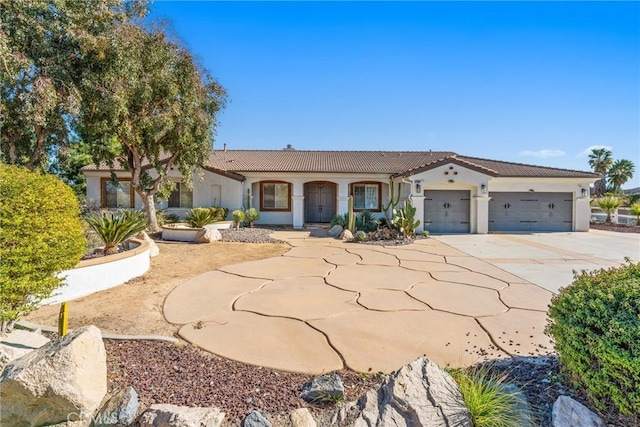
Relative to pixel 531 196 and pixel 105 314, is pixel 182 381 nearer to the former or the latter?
pixel 105 314

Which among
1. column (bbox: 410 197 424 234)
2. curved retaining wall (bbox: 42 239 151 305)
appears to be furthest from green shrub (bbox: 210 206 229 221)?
column (bbox: 410 197 424 234)

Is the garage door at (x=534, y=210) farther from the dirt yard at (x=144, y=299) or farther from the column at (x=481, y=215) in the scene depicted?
the dirt yard at (x=144, y=299)

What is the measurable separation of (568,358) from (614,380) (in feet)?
1.27

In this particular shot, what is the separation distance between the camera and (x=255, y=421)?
284cm

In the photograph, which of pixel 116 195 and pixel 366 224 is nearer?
pixel 366 224

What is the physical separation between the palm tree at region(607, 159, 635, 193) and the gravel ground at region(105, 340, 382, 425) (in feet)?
166

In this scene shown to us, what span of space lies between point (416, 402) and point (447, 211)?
668 inches

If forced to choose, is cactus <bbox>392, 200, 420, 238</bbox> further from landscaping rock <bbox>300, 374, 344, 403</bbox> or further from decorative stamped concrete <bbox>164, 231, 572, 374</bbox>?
landscaping rock <bbox>300, 374, 344, 403</bbox>

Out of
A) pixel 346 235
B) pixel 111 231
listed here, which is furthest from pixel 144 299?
pixel 346 235

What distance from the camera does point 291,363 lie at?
3.93 m

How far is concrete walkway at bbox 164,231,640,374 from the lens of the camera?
167 inches

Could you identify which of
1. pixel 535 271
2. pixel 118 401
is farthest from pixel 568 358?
pixel 535 271

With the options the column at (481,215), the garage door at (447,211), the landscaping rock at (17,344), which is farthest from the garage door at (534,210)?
the landscaping rock at (17,344)

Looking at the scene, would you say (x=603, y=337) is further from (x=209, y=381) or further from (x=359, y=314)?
(x=209, y=381)
